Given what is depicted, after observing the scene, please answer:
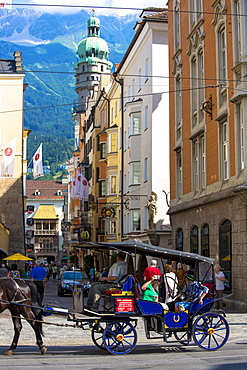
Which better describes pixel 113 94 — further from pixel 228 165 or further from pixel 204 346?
pixel 204 346

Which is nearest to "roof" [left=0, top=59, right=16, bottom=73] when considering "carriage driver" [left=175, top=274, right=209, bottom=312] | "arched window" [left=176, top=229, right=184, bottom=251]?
"arched window" [left=176, top=229, right=184, bottom=251]

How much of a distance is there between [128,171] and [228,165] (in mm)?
25075

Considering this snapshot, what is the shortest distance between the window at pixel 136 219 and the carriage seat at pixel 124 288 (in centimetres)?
3192

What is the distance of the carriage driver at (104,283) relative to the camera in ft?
44.4

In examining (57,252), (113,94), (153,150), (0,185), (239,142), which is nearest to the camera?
(239,142)

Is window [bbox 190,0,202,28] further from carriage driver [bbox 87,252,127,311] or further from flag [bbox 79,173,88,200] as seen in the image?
flag [bbox 79,173,88,200]

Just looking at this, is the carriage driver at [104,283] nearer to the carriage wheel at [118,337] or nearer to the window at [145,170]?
the carriage wheel at [118,337]

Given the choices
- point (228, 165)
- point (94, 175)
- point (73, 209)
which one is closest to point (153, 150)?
point (228, 165)

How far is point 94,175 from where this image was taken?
67.0m

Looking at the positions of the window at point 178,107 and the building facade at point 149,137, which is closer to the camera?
the window at point 178,107

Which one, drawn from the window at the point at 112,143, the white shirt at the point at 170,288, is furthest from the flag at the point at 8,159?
the white shirt at the point at 170,288

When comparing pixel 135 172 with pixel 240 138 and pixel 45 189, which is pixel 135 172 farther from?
pixel 45 189

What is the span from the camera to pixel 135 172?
4575 centimetres

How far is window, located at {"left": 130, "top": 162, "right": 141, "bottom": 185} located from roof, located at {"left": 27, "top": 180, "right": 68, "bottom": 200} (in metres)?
103
